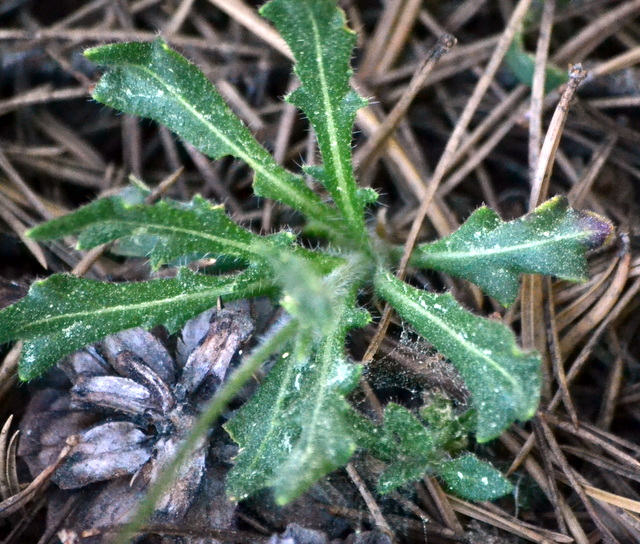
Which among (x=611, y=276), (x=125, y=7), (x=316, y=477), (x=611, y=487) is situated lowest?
(x=611, y=487)

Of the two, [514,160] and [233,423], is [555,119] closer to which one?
[514,160]

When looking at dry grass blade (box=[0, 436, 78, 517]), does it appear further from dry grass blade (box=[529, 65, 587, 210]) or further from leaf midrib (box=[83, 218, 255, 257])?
dry grass blade (box=[529, 65, 587, 210])

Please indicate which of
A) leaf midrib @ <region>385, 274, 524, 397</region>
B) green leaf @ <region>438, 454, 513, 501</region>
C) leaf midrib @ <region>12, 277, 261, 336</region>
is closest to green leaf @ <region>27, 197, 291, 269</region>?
leaf midrib @ <region>12, 277, 261, 336</region>

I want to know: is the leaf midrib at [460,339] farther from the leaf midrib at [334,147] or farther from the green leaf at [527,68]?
the green leaf at [527,68]

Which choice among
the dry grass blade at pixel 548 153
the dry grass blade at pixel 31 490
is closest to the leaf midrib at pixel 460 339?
the dry grass blade at pixel 548 153

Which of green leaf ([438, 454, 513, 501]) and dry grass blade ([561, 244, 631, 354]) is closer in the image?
green leaf ([438, 454, 513, 501])

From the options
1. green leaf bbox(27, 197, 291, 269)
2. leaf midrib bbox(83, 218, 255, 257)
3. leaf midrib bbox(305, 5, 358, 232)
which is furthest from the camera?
leaf midrib bbox(305, 5, 358, 232)

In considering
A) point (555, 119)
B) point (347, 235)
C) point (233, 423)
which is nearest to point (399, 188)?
point (347, 235)
